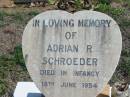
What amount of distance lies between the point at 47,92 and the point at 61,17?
0.74 meters

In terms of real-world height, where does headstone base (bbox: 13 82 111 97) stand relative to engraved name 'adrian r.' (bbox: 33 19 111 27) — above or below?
below

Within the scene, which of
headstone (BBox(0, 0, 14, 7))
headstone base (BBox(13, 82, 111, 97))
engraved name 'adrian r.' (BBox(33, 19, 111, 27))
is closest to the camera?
engraved name 'adrian r.' (BBox(33, 19, 111, 27))

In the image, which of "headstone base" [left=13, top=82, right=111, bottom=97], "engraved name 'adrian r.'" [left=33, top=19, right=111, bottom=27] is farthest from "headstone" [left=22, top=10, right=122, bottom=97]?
"headstone base" [left=13, top=82, right=111, bottom=97]

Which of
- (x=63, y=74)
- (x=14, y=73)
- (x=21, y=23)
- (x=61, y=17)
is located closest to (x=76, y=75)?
(x=63, y=74)

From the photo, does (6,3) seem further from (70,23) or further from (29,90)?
(70,23)

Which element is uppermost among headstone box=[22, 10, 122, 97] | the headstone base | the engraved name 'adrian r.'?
the engraved name 'adrian r.'

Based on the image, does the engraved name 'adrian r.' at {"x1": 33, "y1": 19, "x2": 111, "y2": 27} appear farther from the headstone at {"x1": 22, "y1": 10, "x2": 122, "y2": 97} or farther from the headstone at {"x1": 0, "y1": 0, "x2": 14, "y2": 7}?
the headstone at {"x1": 0, "y1": 0, "x2": 14, "y2": 7}

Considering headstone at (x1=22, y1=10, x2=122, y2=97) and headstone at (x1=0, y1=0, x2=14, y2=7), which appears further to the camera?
headstone at (x1=0, y1=0, x2=14, y2=7)

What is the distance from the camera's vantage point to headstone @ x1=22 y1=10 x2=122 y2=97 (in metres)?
6.83

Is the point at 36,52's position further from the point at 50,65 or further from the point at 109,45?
the point at 109,45

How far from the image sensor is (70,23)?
22.5 ft

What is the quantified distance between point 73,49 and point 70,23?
248 millimetres

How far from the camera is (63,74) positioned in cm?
693

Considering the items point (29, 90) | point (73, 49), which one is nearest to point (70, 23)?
point (73, 49)
